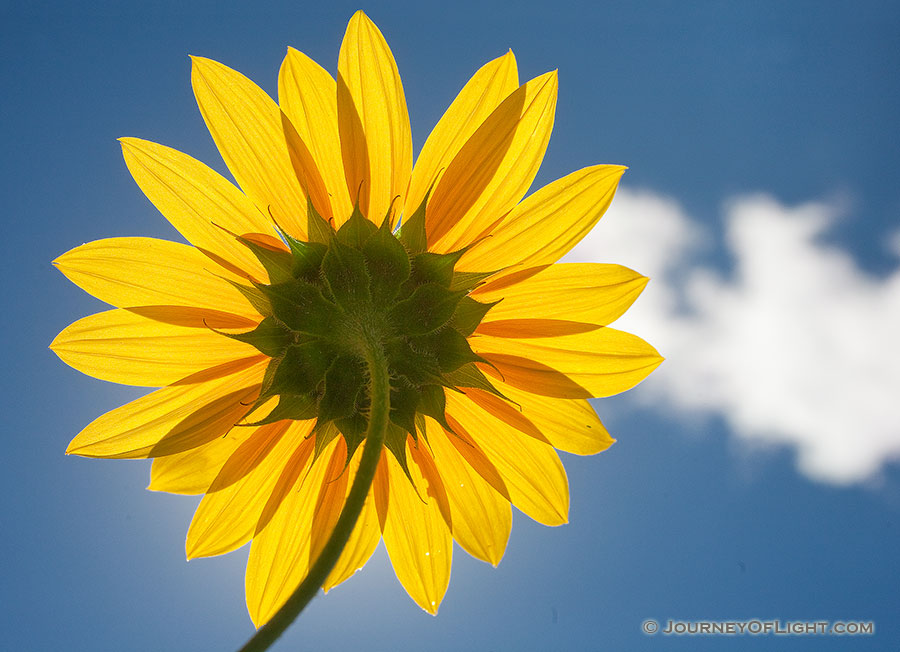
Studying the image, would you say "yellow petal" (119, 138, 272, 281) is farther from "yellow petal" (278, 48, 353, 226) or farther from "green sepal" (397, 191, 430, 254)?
"green sepal" (397, 191, 430, 254)

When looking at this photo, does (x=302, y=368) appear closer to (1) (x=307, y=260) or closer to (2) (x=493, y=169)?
(1) (x=307, y=260)

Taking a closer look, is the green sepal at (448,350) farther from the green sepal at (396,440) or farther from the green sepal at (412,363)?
the green sepal at (396,440)

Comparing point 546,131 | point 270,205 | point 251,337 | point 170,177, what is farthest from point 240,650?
point 546,131

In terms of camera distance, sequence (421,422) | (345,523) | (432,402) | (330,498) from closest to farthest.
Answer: (345,523) < (432,402) < (421,422) < (330,498)

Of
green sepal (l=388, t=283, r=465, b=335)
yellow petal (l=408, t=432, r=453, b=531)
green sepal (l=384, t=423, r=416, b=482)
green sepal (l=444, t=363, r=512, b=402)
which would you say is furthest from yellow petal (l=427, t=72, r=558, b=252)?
yellow petal (l=408, t=432, r=453, b=531)

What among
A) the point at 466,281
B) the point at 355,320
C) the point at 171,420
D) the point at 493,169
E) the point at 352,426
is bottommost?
the point at 171,420

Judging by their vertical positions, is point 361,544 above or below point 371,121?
below

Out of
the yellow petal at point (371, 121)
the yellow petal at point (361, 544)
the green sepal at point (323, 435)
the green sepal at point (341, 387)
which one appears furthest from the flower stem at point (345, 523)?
the yellow petal at point (361, 544)

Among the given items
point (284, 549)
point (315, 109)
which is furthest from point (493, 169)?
point (284, 549)
